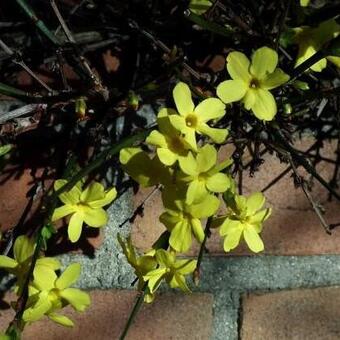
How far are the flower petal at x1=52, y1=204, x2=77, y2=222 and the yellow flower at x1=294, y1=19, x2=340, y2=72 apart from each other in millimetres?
413

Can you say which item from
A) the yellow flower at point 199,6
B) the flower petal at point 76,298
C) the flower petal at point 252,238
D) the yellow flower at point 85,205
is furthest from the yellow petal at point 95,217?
the yellow flower at point 199,6

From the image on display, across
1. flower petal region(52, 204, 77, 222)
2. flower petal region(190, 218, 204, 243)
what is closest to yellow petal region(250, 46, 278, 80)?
flower petal region(190, 218, 204, 243)

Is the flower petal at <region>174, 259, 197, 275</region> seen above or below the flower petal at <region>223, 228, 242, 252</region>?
above

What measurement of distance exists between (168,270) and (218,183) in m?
0.15

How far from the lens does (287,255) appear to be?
4.40 feet

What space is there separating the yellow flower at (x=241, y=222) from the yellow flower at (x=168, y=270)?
2.8 inches

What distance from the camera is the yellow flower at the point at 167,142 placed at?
3.18 feet

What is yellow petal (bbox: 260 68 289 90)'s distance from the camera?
1.01 m

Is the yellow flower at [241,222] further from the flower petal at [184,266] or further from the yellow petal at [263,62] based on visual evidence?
the yellow petal at [263,62]

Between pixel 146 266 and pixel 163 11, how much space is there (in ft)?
1.70

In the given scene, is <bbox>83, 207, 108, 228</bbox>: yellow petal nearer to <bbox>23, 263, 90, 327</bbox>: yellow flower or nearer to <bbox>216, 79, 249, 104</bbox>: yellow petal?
<bbox>23, 263, 90, 327</bbox>: yellow flower

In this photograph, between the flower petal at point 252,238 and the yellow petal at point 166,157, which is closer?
the yellow petal at point 166,157

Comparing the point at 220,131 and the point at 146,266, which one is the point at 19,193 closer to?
the point at 146,266

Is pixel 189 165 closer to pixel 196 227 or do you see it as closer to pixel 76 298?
pixel 196 227
